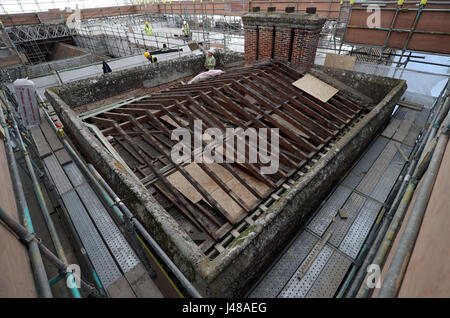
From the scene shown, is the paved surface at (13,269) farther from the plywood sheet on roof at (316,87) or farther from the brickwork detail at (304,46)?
the brickwork detail at (304,46)

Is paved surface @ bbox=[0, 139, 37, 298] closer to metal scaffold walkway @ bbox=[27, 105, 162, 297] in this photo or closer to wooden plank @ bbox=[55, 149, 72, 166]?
metal scaffold walkway @ bbox=[27, 105, 162, 297]

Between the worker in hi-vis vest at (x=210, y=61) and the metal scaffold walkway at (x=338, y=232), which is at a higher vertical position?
the worker in hi-vis vest at (x=210, y=61)

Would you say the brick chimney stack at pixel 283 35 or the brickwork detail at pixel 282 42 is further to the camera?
the brickwork detail at pixel 282 42

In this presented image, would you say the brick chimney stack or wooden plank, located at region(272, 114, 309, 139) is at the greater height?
the brick chimney stack

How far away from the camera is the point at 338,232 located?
3859 mm

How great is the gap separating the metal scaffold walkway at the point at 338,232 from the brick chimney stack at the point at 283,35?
145 inches

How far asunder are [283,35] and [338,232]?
624cm

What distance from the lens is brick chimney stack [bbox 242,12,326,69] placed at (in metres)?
6.54

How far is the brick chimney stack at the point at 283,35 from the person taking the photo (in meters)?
6.54

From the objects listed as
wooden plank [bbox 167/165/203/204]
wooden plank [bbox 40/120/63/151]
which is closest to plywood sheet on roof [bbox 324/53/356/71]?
wooden plank [bbox 167/165/203/204]

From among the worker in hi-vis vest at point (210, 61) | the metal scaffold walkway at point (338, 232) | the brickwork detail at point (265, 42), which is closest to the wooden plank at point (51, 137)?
the metal scaffold walkway at point (338, 232)

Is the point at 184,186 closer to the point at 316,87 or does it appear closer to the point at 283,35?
the point at 316,87

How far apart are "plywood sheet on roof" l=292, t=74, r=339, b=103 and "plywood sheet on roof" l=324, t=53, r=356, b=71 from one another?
493cm

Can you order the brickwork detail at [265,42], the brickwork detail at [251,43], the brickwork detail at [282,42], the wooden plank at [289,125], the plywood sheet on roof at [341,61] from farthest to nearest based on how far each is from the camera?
the plywood sheet on roof at [341,61] < the brickwork detail at [251,43] < the brickwork detail at [265,42] < the brickwork detail at [282,42] < the wooden plank at [289,125]
